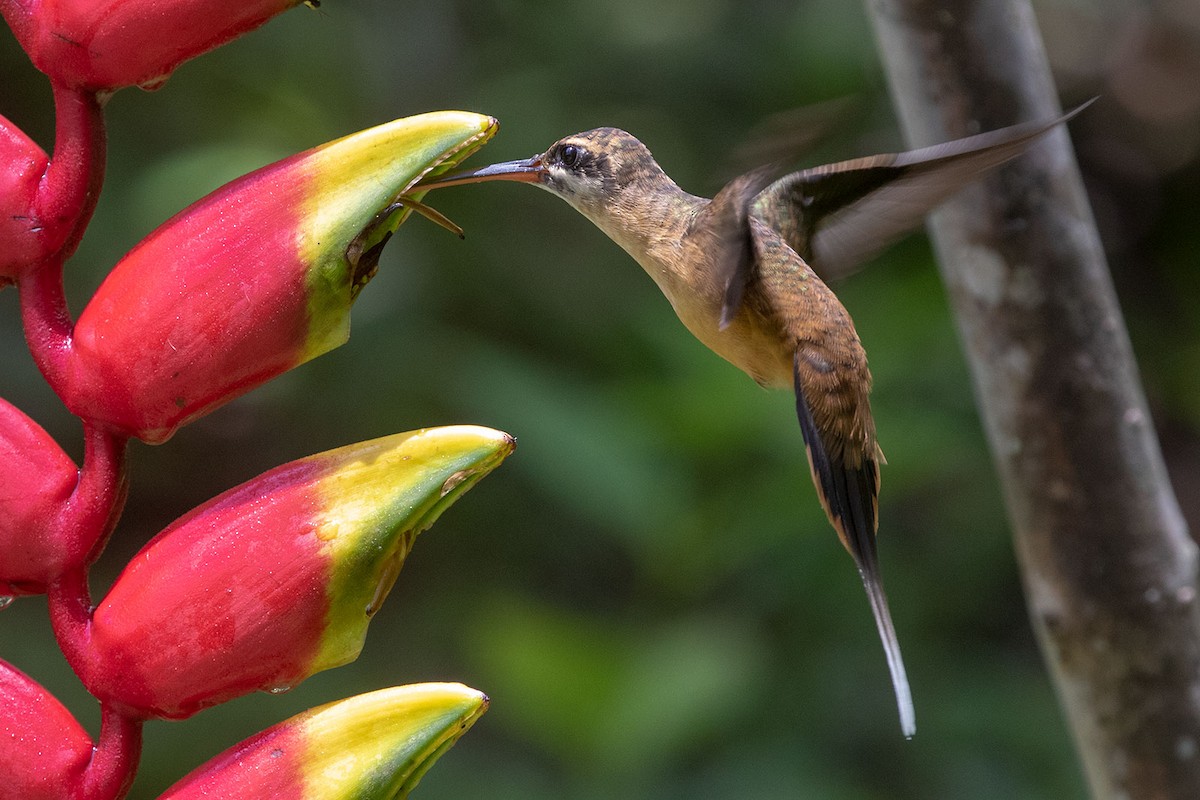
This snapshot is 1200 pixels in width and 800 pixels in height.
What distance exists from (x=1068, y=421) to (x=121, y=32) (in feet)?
2.16

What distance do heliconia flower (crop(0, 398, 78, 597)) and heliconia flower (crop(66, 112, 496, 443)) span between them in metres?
0.03

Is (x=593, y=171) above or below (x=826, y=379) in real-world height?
above

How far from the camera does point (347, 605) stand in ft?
1.79

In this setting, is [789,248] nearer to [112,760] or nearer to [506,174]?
[506,174]

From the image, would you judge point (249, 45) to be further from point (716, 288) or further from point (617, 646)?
point (716, 288)

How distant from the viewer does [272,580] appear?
21.2 inches

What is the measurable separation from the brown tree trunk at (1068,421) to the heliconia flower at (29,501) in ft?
1.95

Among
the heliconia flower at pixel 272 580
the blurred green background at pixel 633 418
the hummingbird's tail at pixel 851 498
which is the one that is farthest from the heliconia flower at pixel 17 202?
the blurred green background at pixel 633 418

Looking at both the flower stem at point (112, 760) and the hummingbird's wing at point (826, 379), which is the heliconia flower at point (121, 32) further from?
the hummingbird's wing at point (826, 379)

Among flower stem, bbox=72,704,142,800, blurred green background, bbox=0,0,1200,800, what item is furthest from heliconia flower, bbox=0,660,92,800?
blurred green background, bbox=0,0,1200,800

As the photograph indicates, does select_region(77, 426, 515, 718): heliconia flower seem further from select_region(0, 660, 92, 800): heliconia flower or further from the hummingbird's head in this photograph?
the hummingbird's head

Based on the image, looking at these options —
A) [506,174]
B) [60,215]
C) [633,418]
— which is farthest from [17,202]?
[633,418]

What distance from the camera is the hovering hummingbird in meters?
0.90

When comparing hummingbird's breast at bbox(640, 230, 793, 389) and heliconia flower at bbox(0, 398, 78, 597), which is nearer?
heliconia flower at bbox(0, 398, 78, 597)
